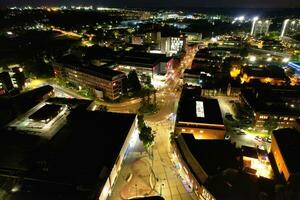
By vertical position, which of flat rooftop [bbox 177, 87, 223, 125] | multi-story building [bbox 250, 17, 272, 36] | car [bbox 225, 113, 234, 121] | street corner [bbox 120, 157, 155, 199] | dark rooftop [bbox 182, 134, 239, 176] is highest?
multi-story building [bbox 250, 17, 272, 36]

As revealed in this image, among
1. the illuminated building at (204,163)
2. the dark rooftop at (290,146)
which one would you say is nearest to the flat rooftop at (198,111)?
the illuminated building at (204,163)

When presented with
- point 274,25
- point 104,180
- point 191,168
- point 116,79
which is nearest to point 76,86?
point 116,79

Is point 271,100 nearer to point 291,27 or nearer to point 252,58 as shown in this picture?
point 252,58

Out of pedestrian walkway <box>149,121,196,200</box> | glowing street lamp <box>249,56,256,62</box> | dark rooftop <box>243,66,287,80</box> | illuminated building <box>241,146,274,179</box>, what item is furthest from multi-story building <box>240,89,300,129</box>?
glowing street lamp <box>249,56,256,62</box>

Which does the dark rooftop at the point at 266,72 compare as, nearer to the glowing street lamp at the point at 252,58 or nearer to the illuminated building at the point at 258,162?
the glowing street lamp at the point at 252,58

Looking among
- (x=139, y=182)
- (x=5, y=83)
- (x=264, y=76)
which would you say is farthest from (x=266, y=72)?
(x=5, y=83)

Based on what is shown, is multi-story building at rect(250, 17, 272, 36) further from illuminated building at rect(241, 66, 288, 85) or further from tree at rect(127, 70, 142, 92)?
tree at rect(127, 70, 142, 92)
